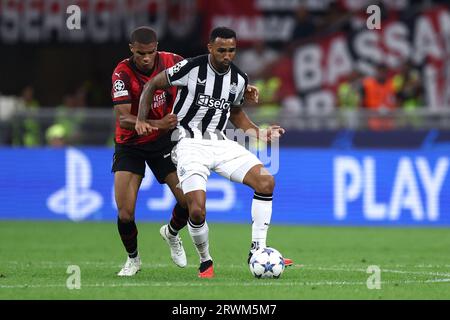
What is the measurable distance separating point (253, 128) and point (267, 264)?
140cm

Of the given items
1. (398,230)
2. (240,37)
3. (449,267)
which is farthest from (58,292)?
(240,37)

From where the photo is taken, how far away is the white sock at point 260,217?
33.7ft

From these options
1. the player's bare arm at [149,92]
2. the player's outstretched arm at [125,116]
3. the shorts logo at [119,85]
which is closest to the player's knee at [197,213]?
the player's bare arm at [149,92]

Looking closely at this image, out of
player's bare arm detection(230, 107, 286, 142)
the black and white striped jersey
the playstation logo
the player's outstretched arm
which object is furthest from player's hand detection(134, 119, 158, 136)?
the playstation logo

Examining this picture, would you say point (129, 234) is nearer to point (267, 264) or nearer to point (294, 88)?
point (267, 264)

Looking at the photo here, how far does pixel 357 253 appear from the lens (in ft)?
44.1

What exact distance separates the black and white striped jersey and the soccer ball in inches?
49.4

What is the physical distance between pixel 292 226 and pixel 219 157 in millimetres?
7902

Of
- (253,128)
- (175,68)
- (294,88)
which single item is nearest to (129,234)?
(253,128)

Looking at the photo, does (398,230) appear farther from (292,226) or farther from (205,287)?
(205,287)

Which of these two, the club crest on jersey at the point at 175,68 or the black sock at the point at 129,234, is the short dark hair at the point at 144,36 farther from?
the black sock at the point at 129,234

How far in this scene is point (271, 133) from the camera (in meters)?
10.4

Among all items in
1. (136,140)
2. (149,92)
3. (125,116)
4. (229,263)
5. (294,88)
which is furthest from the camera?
(294,88)
